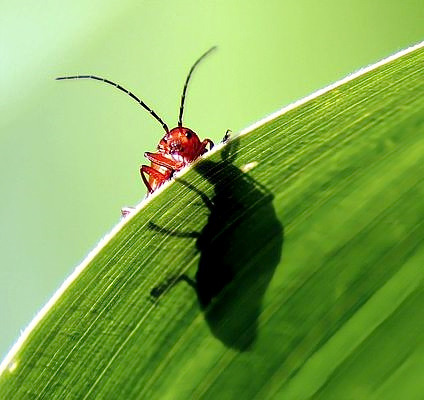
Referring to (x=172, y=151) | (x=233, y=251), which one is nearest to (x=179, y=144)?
(x=172, y=151)

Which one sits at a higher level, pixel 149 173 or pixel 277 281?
pixel 277 281

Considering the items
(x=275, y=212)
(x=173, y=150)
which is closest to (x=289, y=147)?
(x=275, y=212)

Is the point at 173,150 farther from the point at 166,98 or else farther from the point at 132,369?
the point at 132,369

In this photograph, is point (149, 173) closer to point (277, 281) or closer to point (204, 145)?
point (204, 145)

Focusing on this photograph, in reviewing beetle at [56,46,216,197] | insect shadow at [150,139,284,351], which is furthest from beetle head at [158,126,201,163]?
insect shadow at [150,139,284,351]

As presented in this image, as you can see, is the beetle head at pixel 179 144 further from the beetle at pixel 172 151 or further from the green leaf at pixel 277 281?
the green leaf at pixel 277 281

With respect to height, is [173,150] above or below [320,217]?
below

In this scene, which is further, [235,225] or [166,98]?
[166,98]
